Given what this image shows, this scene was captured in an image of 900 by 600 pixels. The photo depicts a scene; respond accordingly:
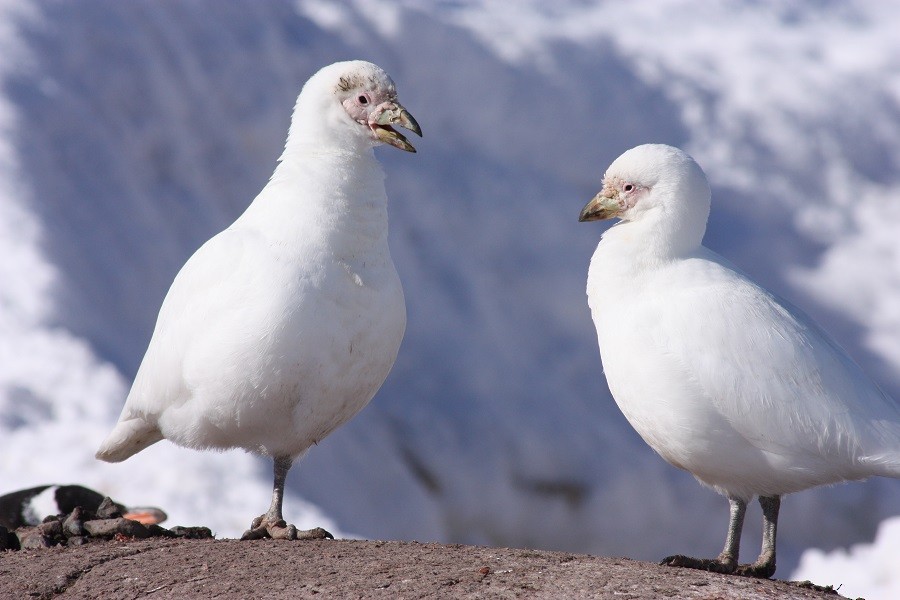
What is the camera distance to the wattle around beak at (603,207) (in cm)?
659

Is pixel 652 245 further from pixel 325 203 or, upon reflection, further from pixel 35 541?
pixel 35 541

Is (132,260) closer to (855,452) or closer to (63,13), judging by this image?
(63,13)

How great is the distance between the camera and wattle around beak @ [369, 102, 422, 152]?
6.72 meters

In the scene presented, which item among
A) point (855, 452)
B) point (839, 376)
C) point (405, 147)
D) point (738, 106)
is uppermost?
point (738, 106)

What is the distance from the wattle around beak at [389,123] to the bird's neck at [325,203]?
0.17 meters

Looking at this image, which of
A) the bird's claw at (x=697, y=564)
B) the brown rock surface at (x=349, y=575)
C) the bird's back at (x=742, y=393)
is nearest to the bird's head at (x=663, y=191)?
the bird's back at (x=742, y=393)

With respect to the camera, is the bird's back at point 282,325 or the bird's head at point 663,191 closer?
the bird's back at point 282,325

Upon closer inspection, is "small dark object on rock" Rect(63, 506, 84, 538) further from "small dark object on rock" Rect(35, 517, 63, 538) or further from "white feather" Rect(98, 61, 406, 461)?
"white feather" Rect(98, 61, 406, 461)

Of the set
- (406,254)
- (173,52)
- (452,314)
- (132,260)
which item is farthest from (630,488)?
(173,52)

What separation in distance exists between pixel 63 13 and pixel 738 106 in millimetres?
10137

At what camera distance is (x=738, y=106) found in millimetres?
17250

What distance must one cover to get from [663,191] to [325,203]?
6.52ft

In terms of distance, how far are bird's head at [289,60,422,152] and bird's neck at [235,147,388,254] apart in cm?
12

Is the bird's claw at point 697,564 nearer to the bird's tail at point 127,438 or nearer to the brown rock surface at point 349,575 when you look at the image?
the brown rock surface at point 349,575
